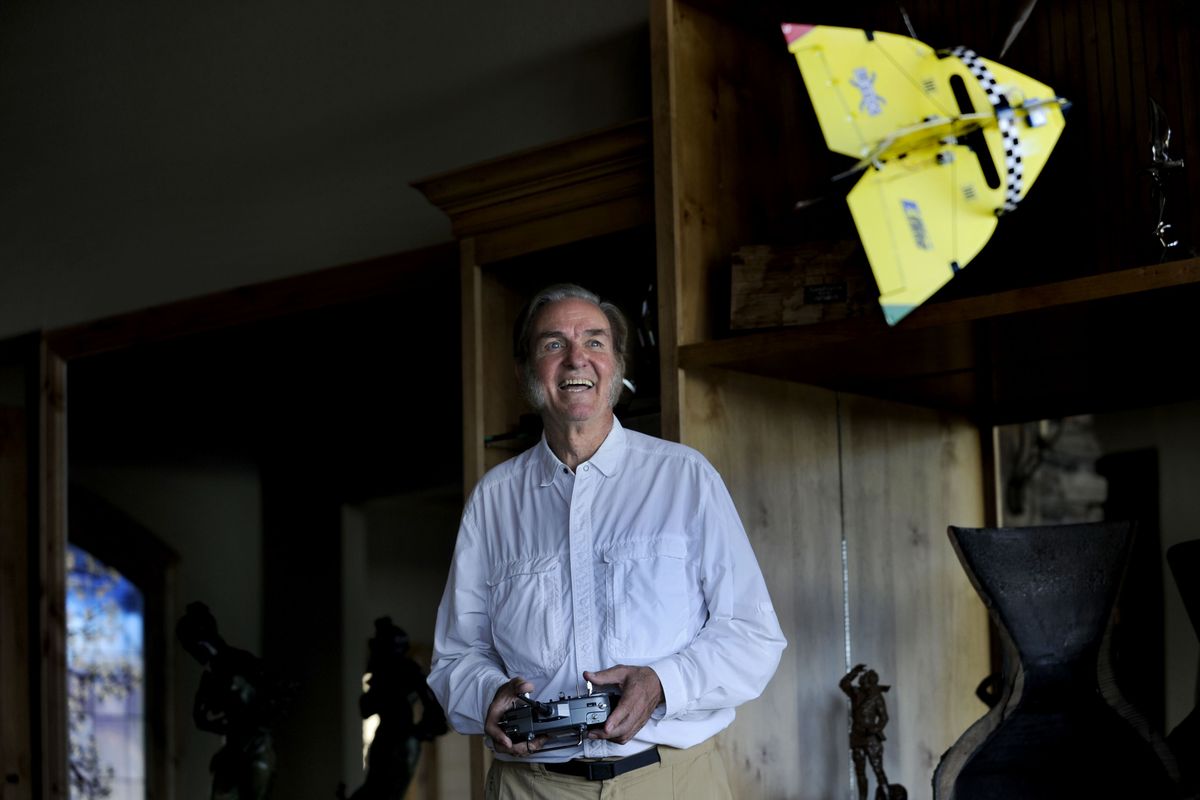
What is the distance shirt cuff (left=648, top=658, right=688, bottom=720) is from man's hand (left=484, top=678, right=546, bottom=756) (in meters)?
0.18

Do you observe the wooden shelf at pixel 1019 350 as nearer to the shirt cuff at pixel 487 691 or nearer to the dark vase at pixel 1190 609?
the dark vase at pixel 1190 609

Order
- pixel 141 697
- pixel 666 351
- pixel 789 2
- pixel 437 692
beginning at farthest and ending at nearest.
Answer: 1. pixel 141 697
2. pixel 789 2
3. pixel 666 351
4. pixel 437 692

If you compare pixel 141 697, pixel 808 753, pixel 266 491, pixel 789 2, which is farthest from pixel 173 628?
pixel 789 2

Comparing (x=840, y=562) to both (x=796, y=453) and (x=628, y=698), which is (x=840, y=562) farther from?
(x=628, y=698)

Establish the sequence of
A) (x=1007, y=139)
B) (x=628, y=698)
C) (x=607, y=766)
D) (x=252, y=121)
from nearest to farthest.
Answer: (x=628, y=698) → (x=607, y=766) → (x=1007, y=139) → (x=252, y=121)

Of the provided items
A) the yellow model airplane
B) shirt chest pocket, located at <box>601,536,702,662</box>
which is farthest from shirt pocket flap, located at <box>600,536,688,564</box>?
the yellow model airplane

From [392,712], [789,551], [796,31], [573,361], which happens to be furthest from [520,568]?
[392,712]

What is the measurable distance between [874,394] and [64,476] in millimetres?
2688

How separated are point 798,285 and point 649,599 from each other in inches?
29.2

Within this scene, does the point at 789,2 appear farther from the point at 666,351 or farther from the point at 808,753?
the point at 808,753

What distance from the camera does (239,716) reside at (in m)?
3.96

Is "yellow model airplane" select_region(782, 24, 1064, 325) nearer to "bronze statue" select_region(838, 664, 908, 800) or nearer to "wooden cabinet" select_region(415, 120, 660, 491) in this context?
"wooden cabinet" select_region(415, 120, 660, 491)

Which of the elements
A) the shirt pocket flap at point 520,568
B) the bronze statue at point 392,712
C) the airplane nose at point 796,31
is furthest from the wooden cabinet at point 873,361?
the bronze statue at point 392,712

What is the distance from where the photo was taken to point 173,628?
15.2 ft
